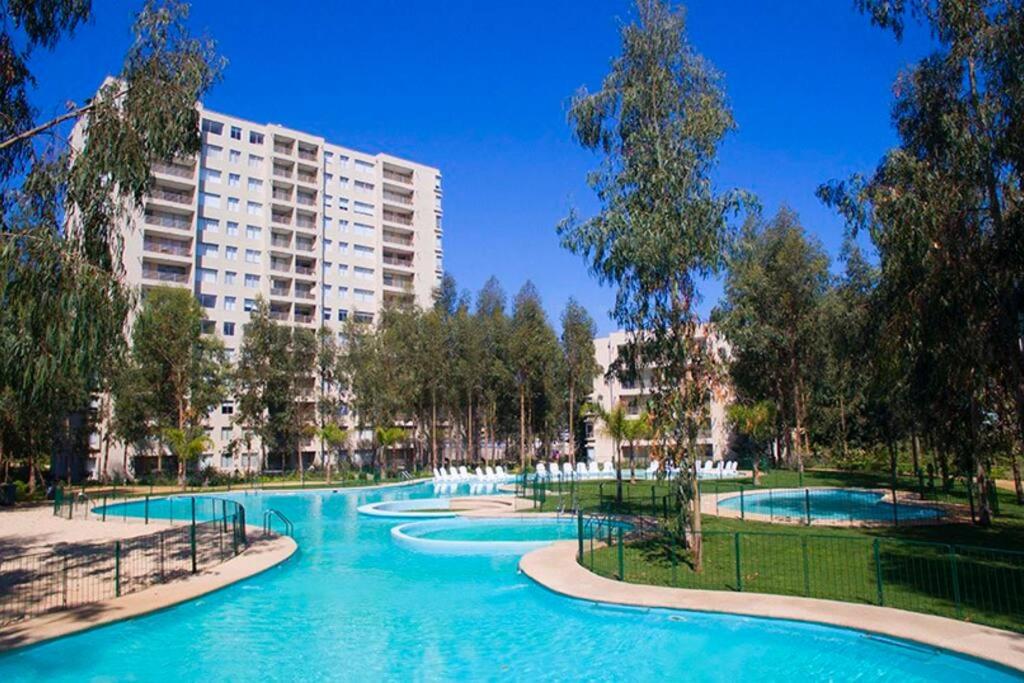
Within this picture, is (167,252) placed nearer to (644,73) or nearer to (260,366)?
(260,366)

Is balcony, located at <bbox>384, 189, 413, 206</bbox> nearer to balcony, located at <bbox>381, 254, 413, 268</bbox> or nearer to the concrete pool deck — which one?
balcony, located at <bbox>381, 254, 413, 268</bbox>

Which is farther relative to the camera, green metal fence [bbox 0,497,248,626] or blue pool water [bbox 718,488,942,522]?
blue pool water [bbox 718,488,942,522]

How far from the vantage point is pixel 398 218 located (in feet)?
259

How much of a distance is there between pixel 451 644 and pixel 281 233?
62749 mm

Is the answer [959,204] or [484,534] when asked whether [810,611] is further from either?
[484,534]

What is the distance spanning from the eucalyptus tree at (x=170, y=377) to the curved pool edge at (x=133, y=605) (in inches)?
1200

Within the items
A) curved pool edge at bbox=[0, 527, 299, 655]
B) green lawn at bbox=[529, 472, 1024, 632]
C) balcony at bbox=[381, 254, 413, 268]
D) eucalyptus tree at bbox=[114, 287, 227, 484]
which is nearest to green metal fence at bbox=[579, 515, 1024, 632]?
green lawn at bbox=[529, 472, 1024, 632]

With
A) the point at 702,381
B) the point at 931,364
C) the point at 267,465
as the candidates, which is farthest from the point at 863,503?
the point at 267,465

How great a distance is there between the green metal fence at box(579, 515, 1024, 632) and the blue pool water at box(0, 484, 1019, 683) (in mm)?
1711

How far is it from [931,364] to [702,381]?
7.78 metres

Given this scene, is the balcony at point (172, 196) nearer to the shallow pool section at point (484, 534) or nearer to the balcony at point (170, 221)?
the balcony at point (170, 221)

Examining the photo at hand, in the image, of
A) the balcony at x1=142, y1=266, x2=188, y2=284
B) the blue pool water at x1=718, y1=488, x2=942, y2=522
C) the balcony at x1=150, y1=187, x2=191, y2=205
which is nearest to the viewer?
the blue pool water at x1=718, y1=488, x2=942, y2=522

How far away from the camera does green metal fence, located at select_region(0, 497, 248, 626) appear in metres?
13.7

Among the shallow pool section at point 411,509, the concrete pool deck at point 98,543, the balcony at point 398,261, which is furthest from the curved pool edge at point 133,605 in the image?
the balcony at point 398,261
